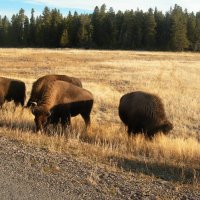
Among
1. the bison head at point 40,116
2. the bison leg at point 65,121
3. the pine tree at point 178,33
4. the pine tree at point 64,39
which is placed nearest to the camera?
the bison head at point 40,116

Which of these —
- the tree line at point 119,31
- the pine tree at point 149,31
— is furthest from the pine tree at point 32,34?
the pine tree at point 149,31

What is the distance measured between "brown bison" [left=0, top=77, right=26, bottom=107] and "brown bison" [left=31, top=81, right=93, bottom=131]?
13.5ft

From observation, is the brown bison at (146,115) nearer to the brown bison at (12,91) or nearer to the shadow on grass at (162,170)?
the shadow on grass at (162,170)

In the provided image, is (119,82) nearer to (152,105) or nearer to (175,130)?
(175,130)

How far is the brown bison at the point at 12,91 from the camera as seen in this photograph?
1816cm

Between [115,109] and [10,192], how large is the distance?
14.2 metres

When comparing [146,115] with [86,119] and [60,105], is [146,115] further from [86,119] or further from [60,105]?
[60,105]

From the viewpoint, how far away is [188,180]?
8000 mm

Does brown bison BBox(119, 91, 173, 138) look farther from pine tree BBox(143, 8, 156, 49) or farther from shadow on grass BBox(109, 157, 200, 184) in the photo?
pine tree BBox(143, 8, 156, 49)

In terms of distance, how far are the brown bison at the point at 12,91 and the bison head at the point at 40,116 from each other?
5.03m

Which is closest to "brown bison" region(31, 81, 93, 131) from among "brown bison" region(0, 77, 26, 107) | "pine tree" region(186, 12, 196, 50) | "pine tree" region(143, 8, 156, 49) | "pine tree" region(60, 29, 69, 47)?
"brown bison" region(0, 77, 26, 107)

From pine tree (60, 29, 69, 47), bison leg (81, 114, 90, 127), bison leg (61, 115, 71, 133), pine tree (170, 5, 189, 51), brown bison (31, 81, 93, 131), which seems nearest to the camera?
brown bison (31, 81, 93, 131)

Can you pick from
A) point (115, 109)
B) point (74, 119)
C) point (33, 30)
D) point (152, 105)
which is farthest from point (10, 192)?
point (33, 30)

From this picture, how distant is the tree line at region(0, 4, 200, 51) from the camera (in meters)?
107
